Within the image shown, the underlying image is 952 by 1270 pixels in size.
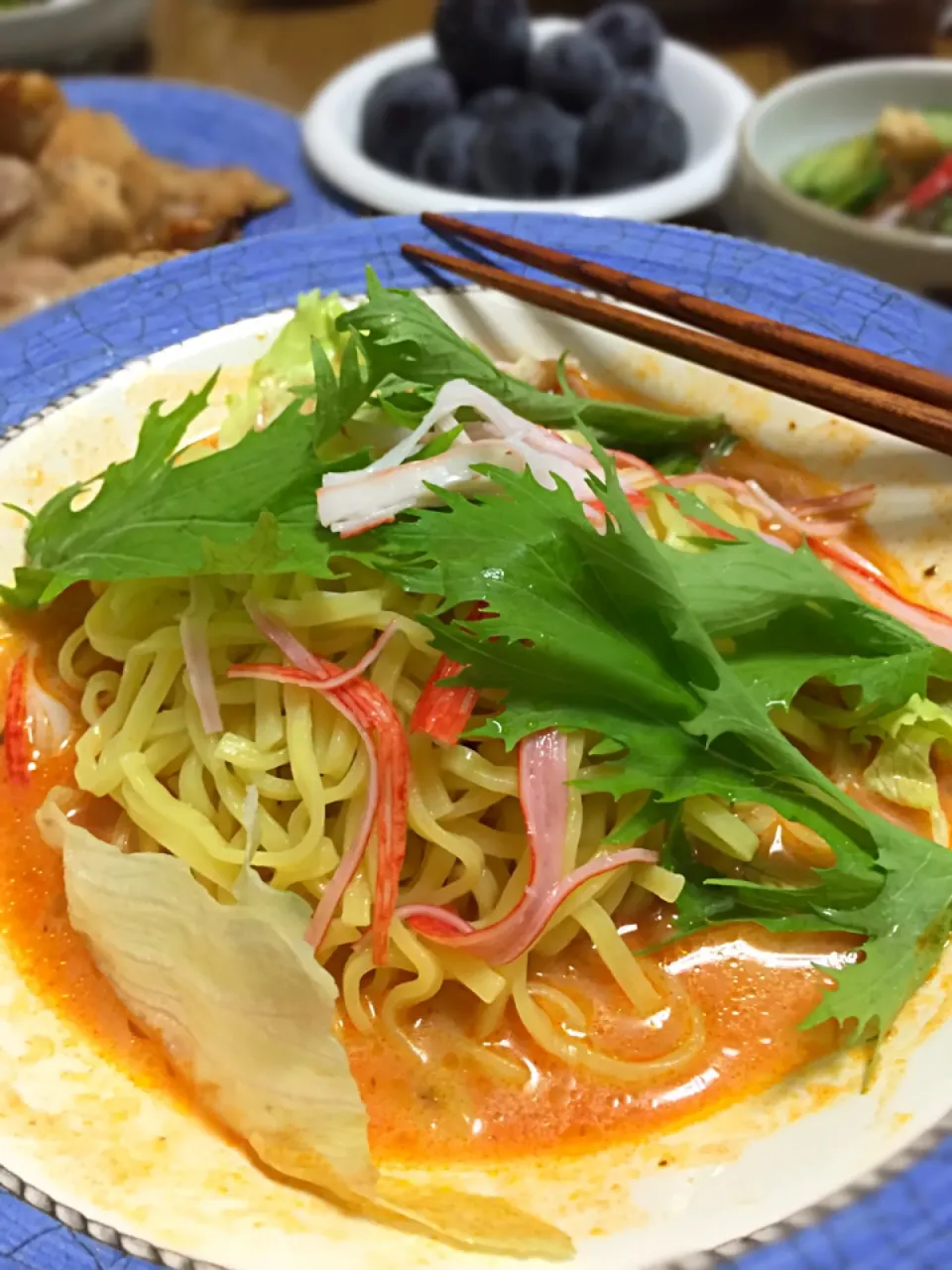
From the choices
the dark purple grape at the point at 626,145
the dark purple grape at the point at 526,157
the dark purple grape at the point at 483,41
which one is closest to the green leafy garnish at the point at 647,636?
the dark purple grape at the point at 526,157

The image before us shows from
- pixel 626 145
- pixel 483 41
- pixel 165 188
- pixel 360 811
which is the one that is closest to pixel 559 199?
pixel 626 145

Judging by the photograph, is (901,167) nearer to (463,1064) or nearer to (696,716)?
(696,716)

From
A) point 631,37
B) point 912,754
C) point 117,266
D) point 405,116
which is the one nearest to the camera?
point 912,754

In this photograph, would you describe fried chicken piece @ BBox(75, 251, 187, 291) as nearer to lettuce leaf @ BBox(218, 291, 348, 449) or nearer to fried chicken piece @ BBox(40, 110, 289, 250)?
fried chicken piece @ BBox(40, 110, 289, 250)

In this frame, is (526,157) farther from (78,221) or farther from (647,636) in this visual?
(647,636)

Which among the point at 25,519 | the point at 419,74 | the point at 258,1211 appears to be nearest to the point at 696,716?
the point at 258,1211

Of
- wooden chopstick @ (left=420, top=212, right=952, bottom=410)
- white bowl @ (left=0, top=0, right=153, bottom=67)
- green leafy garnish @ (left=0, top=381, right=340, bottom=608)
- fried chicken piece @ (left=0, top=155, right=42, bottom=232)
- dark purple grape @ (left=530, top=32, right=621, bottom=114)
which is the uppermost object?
white bowl @ (left=0, top=0, right=153, bottom=67)

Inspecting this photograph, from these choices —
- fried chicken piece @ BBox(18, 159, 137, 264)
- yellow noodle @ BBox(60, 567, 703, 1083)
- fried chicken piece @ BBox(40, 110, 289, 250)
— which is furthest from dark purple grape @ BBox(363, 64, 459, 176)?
yellow noodle @ BBox(60, 567, 703, 1083)
